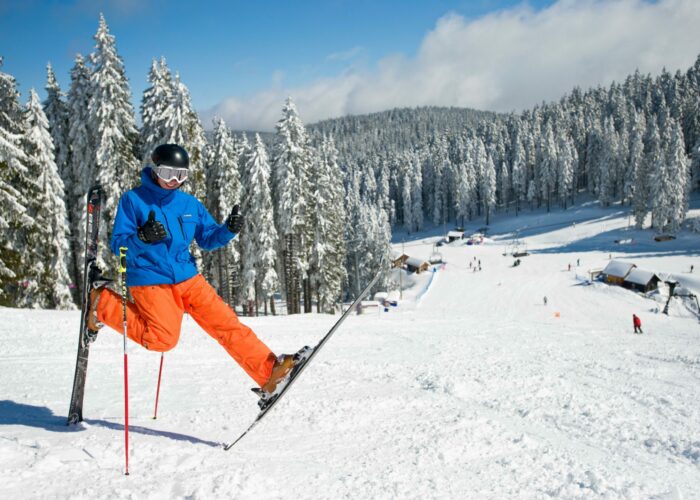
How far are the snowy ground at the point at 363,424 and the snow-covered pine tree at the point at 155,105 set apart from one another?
42.2ft

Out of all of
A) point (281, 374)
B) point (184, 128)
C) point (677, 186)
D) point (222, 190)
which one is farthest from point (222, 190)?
point (677, 186)

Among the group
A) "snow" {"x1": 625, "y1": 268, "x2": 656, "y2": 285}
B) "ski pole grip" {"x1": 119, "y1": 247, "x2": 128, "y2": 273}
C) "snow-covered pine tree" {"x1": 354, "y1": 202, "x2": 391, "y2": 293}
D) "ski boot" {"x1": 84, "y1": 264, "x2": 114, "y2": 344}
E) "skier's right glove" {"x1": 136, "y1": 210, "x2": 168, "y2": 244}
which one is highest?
"skier's right glove" {"x1": 136, "y1": 210, "x2": 168, "y2": 244}

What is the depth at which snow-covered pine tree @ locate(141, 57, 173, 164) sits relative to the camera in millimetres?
22906

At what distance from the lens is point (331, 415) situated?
546 centimetres

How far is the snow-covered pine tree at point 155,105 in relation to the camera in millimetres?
22906

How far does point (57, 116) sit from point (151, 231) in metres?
26.6

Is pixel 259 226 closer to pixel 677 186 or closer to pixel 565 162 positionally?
pixel 677 186

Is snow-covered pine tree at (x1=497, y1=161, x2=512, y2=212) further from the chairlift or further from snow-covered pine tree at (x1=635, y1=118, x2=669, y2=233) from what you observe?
the chairlift

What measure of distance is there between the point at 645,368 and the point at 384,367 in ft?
22.5

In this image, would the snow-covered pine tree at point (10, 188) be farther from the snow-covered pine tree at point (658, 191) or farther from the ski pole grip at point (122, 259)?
the snow-covered pine tree at point (658, 191)

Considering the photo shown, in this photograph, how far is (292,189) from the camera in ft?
95.9

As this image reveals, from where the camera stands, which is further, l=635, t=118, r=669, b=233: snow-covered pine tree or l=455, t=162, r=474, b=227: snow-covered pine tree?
l=455, t=162, r=474, b=227: snow-covered pine tree

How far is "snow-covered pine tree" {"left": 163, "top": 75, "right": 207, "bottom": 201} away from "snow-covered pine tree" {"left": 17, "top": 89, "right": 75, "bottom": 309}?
5771mm

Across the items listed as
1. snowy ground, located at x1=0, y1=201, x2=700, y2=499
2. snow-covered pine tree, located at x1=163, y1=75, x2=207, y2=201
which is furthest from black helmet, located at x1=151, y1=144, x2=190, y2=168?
snow-covered pine tree, located at x1=163, y1=75, x2=207, y2=201
